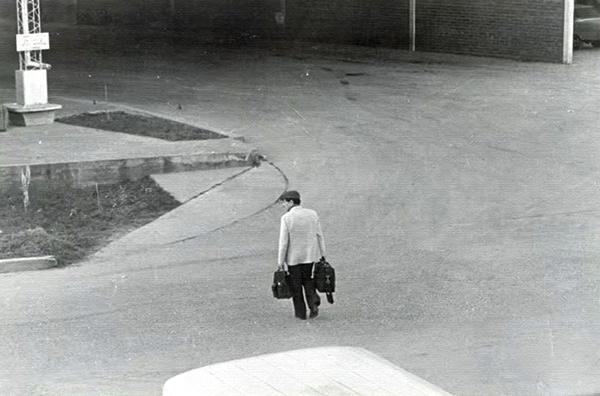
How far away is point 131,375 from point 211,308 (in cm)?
235

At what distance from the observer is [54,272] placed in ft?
50.5

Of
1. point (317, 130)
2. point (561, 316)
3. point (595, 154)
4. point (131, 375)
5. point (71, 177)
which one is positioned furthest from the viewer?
point (317, 130)

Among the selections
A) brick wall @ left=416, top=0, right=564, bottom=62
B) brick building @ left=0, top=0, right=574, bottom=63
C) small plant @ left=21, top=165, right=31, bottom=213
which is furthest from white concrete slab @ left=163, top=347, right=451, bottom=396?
brick wall @ left=416, top=0, right=564, bottom=62

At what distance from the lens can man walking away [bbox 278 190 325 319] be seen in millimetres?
12797

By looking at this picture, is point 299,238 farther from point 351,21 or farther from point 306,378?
point 351,21

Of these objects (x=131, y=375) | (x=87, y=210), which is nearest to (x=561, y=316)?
(x=131, y=375)

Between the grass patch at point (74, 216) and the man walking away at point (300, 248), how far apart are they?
4.07 metres

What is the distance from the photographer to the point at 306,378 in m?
6.88

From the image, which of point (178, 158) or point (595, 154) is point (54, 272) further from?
point (595, 154)

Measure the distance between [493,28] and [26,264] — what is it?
22.3 m

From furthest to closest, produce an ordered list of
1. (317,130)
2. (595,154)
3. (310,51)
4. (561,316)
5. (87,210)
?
(310,51) < (317,130) < (595,154) < (87,210) < (561,316)

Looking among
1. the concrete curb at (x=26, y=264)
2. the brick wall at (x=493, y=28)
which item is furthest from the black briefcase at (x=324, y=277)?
the brick wall at (x=493, y=28)

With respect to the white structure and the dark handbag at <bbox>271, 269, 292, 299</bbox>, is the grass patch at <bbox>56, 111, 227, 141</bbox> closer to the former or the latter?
the white structure

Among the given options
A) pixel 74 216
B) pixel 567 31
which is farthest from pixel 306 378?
pixel 567 31
